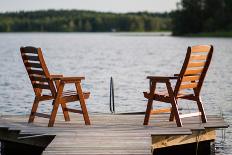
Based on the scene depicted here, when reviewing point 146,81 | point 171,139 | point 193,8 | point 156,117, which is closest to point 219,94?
point 146,81

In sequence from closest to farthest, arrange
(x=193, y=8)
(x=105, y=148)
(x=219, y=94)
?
1. (x=105, y=148)
2. (x=219, y=94)
3. (x=193, y=8)

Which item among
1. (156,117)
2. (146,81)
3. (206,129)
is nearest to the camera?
(206,129)

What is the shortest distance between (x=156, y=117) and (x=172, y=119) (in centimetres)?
59

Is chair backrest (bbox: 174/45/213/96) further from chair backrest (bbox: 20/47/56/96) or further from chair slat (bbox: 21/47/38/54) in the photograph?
chair slat (bbox: 21/47/38/54)

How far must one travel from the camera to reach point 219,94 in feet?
86.0

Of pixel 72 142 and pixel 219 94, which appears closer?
pixel 72 142

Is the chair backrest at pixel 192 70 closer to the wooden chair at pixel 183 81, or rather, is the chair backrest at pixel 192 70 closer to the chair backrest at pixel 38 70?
the wooden chair at pixel 183 81

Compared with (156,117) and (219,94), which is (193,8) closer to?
(219,94)

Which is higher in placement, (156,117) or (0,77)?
(156,117)

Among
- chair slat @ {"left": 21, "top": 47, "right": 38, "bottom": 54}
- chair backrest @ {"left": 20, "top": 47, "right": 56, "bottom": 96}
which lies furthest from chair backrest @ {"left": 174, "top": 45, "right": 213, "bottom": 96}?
chair slat @ {"left": 21, "top": 47, "right": 38, "bottom": 54}

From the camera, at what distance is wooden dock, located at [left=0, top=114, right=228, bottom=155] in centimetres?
1008

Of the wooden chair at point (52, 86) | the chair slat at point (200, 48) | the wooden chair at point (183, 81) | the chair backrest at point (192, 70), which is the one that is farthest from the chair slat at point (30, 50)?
the chair slat at point (200, 48)

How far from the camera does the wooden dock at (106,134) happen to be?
1008cm

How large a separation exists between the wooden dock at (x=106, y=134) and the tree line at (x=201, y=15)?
11627 cm
